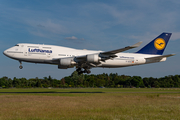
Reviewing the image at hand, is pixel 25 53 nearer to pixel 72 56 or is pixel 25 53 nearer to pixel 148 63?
pixel 72 56

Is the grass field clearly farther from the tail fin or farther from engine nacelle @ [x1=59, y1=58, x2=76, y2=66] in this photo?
the tail fin

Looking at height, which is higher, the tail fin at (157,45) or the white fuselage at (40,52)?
the tail fin at (157,45)

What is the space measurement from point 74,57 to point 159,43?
21522 mm

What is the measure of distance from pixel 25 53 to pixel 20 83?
75.8m

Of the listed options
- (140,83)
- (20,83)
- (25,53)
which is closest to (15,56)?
(25,53)

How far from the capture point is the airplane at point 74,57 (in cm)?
3484

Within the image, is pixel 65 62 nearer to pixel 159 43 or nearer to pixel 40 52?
pixel 40 52

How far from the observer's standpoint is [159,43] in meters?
43.1

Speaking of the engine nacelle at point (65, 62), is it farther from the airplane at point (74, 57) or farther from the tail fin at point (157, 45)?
the tail fin at point (157, 45)

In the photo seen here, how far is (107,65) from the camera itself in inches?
1558

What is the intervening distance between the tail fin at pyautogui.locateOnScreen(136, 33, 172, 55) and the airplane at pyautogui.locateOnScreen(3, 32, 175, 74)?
2192 millimetres

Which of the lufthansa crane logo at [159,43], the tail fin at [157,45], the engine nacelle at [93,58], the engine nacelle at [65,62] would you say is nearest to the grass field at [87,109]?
the engine nacelle at [65,62]

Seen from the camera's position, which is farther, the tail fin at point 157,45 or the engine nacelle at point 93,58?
the tail fin at point 157,45

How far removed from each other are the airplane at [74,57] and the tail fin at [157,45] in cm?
219
